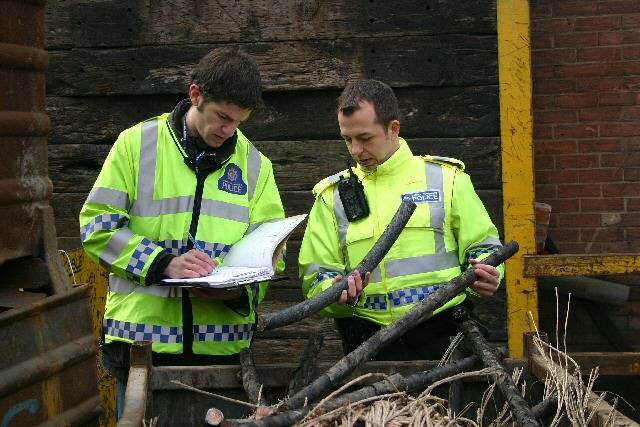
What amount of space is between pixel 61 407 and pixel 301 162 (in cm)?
289

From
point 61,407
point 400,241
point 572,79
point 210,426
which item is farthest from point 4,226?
point 572,79

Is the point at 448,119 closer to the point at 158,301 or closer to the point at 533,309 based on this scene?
the point at 533,309

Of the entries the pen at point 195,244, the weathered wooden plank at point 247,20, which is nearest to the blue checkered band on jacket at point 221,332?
the pen at point 195,244

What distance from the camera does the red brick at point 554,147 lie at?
696 cm

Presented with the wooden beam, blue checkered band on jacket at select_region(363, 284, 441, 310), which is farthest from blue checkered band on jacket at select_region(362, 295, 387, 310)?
the wooden beam

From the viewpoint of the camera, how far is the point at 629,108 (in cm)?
687

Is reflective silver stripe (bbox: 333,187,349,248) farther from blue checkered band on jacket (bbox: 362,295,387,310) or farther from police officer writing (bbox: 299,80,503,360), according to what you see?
blue checkered band on jacket (bbox: 362,295,387,310)

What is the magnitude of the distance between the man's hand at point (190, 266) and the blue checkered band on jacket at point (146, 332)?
28cm

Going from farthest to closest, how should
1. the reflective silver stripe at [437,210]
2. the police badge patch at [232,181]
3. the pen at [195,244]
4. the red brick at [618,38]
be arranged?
the red brick at [618,38] < the reflective silver stripe at [437,210] < the police badge patch at [232,181] < the pen at [195,244]

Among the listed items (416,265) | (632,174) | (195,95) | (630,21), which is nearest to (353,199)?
(416,265)

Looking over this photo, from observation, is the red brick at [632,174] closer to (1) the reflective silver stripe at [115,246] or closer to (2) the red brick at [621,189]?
(2) the red brick at [621,189]

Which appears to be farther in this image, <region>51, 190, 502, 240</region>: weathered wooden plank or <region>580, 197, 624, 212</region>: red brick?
<region>580, 197, 624, 212</region>: red brick

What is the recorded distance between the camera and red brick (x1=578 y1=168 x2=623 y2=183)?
273 inches

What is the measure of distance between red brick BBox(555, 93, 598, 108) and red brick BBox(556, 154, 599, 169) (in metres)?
0.32
